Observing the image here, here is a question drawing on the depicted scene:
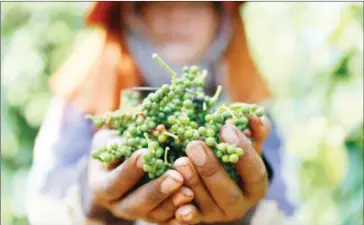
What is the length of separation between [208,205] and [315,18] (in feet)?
4.84

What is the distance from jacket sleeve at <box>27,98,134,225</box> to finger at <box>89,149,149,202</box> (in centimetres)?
21

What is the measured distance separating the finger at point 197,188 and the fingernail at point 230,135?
2.6 inches

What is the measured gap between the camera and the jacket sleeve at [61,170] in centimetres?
140

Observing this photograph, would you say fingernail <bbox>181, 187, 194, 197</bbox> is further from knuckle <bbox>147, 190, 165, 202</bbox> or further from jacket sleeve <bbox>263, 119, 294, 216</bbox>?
jacket sleeve <bbox>263, 119, 294, 216</bbox>

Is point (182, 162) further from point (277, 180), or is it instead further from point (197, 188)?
point (277, 180)

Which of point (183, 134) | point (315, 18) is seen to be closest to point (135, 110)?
point (183, 134)

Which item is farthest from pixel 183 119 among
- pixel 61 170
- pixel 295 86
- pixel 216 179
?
pixel 295 86

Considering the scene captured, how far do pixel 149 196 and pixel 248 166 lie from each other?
164 millimetres

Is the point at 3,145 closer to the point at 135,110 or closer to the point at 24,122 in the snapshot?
the point at 24,122

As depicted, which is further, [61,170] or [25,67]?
[25,67]

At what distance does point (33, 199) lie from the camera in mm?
1513

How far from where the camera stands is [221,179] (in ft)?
3.14

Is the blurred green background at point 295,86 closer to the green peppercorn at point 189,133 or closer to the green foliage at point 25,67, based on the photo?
the green foliage at point 25,67

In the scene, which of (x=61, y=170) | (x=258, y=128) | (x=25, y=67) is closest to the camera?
(x=258, y=128)
